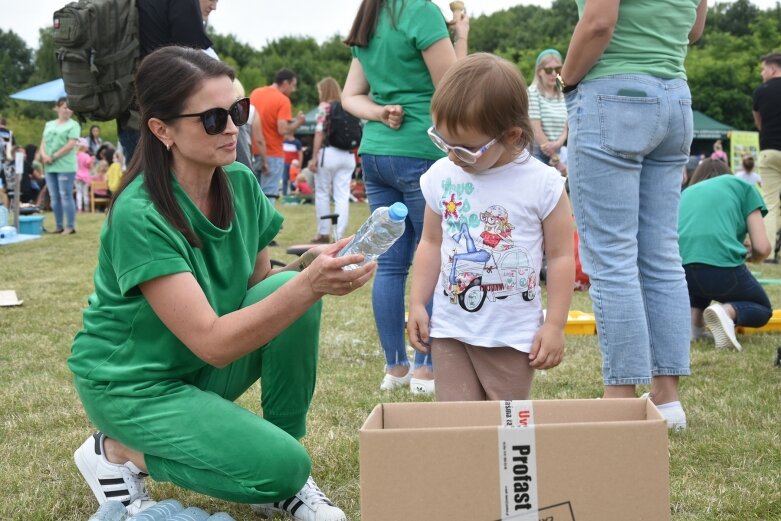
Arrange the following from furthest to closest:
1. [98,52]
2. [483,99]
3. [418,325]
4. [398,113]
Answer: [98,52]
[398,113]
[418,325]
[483,99]

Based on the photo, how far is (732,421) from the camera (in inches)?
133

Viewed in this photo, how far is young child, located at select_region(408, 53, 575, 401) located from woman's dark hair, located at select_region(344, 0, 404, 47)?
4.13 ft

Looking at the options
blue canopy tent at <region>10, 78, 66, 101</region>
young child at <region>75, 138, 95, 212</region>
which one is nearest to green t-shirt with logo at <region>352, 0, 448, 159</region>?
young child at <region>75, 138, 95, 212</region>

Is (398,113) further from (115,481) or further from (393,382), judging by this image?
(115,481)

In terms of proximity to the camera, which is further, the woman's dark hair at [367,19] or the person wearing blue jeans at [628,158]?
the woman's dark hair at [367,19]

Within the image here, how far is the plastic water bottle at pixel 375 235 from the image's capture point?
2.05 metres

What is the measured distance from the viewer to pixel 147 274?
2.23 metres

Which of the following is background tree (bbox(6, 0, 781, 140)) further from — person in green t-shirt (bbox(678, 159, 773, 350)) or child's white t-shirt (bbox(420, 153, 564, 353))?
child's white t-shirt (bbox(420, 153, 564, 353))

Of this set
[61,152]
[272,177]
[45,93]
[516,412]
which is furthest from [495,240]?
[45,93]

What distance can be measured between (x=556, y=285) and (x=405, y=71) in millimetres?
1575

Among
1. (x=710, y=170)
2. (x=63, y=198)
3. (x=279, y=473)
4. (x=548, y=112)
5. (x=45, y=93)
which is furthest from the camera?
(x=45, y=93)

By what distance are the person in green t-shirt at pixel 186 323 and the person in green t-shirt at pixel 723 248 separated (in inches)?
131

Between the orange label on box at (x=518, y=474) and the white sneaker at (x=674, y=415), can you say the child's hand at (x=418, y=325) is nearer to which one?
the orange label on box at (x=518, y=474)

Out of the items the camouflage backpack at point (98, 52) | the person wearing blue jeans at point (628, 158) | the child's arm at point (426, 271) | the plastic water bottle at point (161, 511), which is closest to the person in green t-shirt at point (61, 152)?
the camouflage backpack at point (98, 52)
